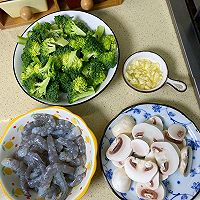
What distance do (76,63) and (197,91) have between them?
1.28 feet

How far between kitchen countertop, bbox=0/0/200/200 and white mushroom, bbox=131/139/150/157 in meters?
0.15

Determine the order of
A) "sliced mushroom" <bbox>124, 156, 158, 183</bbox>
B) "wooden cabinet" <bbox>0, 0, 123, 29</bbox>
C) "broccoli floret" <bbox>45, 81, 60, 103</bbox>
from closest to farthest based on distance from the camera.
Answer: "sliced mushroom" <bbox>124, 156, 158, 183</bbox> → "broccoli floret" <bbox>45, 81, 60, 103</bbox> → "wooden cabinet" <bbox>0, 0, 123, 29</bbox>

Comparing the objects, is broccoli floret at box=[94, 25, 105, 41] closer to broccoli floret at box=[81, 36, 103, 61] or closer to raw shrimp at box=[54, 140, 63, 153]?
broccoli floret at box=[81, 36, 103, 61]

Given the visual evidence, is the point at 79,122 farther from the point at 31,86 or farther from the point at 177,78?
the point at 177,78

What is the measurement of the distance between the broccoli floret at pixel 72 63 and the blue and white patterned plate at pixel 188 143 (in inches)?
7.5

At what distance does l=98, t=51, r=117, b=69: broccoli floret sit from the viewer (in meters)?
1.00

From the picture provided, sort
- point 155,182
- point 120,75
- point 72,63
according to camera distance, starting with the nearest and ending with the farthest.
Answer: point 155,182 → point 72,63 → point 120,75

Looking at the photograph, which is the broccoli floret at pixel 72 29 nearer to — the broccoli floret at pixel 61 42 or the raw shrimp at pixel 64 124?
the broccoli floret at pixel 61 42

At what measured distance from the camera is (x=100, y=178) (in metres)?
0.99

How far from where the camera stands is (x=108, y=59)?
3.28 feet

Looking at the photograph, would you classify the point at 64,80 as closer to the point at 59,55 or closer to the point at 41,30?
the point at 59,55

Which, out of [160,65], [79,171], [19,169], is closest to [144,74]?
[160,65]

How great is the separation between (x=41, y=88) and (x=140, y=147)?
13.7 inches

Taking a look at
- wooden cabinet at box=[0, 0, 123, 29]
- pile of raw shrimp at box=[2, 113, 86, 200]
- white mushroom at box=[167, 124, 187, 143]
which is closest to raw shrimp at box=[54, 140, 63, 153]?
pile of raw shrimp at box=[2, 113, 86, 200]
